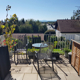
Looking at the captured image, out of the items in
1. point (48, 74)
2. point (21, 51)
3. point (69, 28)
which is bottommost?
point (48, 74)

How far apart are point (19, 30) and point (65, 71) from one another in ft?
94.1

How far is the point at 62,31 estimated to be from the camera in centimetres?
1789

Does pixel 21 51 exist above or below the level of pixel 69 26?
below

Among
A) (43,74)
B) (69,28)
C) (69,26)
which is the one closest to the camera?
(43,74)

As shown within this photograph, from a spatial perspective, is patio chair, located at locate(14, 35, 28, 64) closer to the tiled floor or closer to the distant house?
the tiled floor

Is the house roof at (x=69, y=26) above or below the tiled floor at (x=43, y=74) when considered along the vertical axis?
above

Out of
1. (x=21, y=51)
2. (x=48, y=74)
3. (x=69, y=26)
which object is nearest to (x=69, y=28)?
(x=69, y=26)

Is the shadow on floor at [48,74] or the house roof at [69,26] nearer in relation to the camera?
the shadow on floor at [48,74]

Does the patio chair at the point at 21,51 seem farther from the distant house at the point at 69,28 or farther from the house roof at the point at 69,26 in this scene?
the house roof at the point at 69,26

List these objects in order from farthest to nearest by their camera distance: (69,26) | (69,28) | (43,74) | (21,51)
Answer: (69,26) < (69,28) < (21,51) < (43,74)

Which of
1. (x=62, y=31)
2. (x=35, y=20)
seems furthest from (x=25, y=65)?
(x=35, y=20)

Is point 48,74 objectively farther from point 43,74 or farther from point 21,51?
point 21,51

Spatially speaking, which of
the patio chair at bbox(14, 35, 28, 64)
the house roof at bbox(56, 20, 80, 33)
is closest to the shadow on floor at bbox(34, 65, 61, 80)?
the patio chair at bbox(14, 35, 28, 64)

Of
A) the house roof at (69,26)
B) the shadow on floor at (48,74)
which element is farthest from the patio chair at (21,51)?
the house roof at (69,26)
